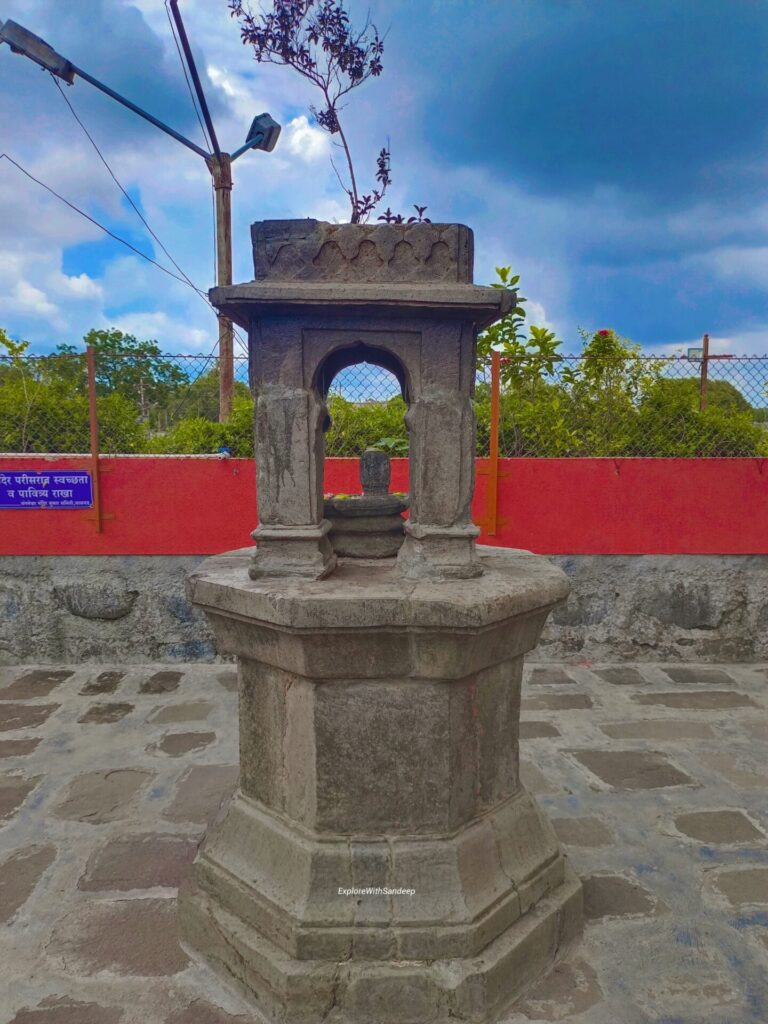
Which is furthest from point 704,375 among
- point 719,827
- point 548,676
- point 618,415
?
point 719,827

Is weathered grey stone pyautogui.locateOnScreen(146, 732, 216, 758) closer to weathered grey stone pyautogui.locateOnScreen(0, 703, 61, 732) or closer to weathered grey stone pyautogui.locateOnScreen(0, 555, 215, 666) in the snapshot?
weathered grey stone pyautogui.locateOnScreen(0, 703, 61, 732)

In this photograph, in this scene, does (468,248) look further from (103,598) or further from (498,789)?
(103,598)

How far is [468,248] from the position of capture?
88.4 inches

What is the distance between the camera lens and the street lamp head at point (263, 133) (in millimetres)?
7512

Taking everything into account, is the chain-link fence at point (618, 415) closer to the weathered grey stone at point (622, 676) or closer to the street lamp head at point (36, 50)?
the weathered grey stone at point (622, 676)

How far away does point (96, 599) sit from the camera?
5.45m

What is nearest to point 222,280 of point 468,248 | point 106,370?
point 106,370

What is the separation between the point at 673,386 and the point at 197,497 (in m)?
4.22

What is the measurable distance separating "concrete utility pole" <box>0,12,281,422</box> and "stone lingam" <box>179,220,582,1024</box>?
153 inches

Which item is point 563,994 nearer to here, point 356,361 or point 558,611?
point 356,361

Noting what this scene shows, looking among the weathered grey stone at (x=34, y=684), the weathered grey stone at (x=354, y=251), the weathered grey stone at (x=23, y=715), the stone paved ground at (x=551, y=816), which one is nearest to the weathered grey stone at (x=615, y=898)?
the stone paved ground at (x=551, y=816)

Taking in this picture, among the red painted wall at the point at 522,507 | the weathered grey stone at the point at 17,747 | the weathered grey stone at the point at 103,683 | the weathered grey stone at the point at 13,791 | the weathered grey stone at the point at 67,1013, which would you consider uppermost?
the red painted wall at the point at 522,507

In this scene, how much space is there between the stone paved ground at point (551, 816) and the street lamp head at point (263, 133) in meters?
6.07

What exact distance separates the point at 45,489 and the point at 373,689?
161 inches
